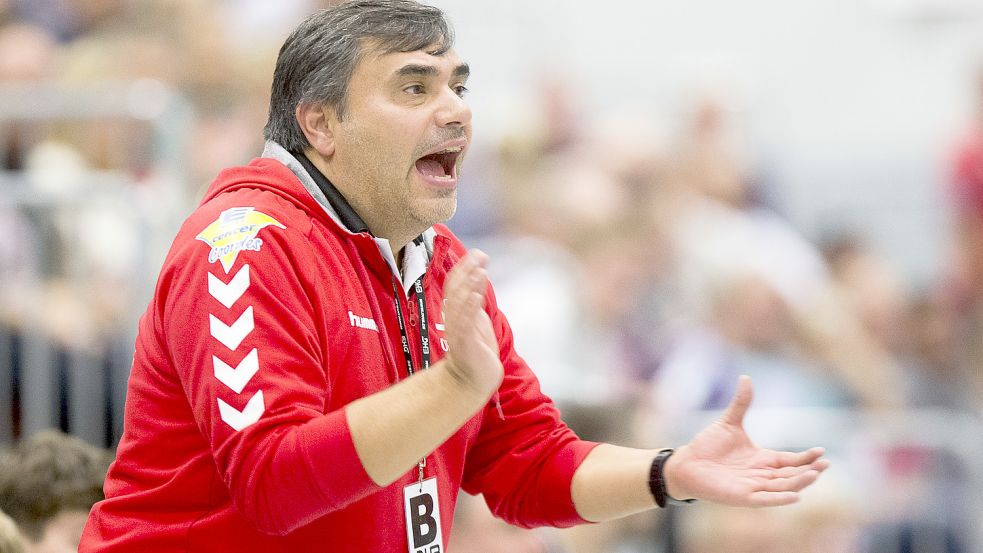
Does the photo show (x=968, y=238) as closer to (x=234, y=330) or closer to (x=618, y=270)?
(x=618, y=270)

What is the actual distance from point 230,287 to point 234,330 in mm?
90

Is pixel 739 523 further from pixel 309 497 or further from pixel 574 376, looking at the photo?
pixel 309 497

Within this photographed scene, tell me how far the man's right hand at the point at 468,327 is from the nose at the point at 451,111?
0.57 meters

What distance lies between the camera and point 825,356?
260 inches

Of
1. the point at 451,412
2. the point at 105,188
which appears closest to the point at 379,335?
the point at 451,412

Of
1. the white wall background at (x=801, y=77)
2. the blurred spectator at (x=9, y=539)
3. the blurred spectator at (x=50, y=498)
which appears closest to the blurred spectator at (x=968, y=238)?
the white wall background at (x=801, y=77)

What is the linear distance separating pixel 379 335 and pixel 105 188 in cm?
242

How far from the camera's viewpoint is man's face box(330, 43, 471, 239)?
2.97 m

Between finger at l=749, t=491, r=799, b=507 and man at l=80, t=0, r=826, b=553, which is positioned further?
finger at l=749, t=491, r=799, b=507

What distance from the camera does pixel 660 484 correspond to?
3.06 meters

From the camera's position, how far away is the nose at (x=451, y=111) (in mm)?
2992

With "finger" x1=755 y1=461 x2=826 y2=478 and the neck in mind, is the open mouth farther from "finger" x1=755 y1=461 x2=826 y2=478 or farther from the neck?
"finger" x1=755 y1=461 x2=826 y2=478

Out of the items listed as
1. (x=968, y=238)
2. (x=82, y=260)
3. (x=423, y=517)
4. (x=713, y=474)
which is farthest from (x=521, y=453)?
(x=968, y=238)

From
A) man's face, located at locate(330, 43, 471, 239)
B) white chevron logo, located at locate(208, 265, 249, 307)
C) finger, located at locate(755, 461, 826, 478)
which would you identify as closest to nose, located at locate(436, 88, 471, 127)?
man's face, located at locate(330, 43, 471, 239)
